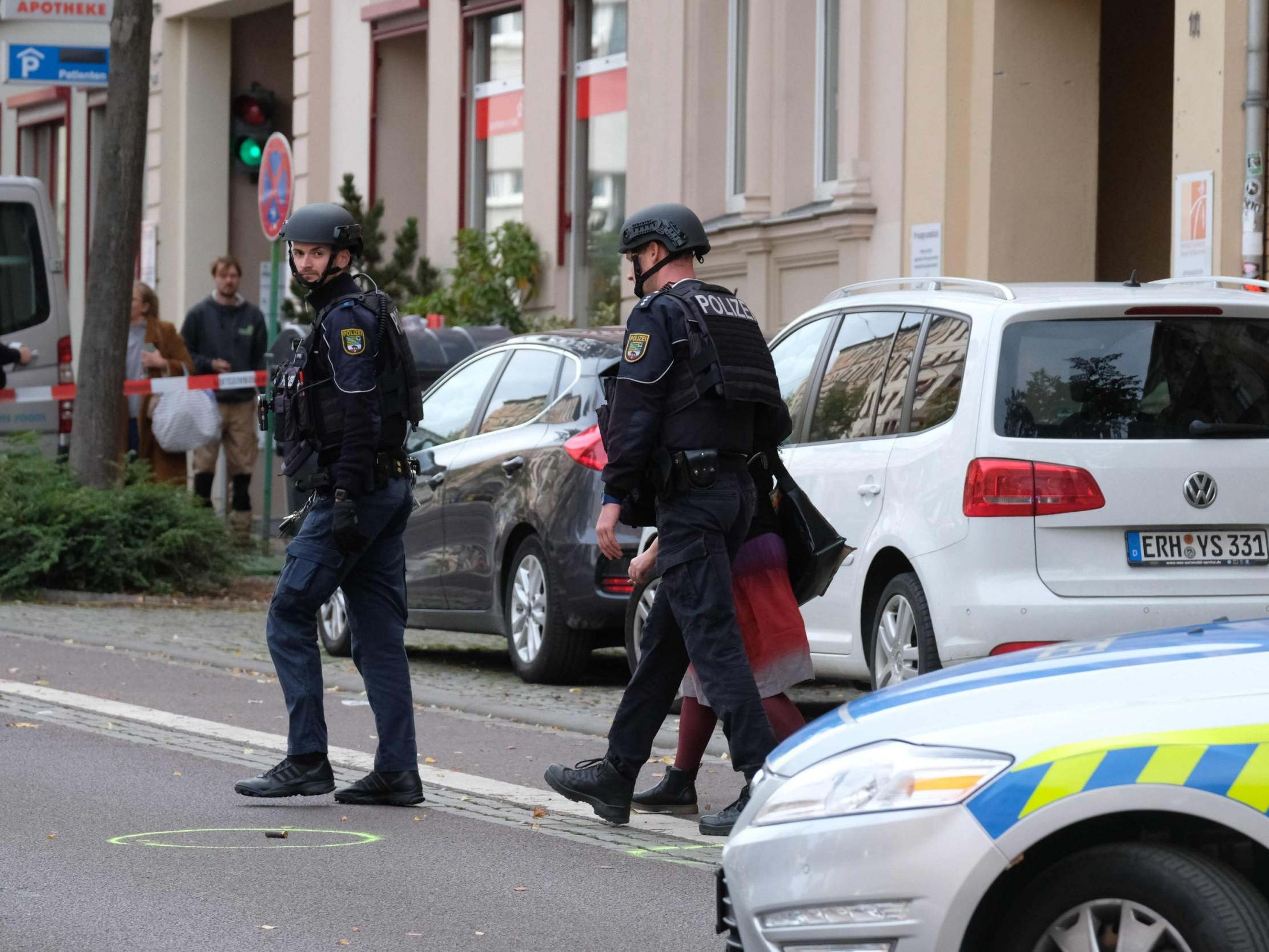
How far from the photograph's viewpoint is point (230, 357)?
18641mm

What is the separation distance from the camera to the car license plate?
25.0ft

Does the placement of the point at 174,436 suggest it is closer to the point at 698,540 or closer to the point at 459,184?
the point at 459,184

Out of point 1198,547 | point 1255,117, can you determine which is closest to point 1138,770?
point 1198,547

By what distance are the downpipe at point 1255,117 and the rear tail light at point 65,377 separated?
9328 mm

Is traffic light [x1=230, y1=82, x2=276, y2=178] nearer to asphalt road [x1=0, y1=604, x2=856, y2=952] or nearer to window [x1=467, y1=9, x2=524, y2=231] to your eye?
window [x1=467, y1=9, x2=524, y2=231]

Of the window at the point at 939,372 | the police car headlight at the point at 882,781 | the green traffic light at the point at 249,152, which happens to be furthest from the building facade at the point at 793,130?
the police car headlight at the point at 882,781

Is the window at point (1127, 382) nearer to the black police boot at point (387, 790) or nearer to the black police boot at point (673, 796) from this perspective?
the black police boot at point (673, 796)

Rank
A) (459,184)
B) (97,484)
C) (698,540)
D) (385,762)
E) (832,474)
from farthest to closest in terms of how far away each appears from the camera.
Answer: (459,184)
(97,484)
(832,474)
(385,762)
(698,540)

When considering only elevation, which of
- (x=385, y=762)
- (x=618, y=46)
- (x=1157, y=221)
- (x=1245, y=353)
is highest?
(x=618, y=46)

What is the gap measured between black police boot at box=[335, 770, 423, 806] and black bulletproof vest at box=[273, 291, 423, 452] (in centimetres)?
110

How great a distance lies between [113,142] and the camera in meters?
16.0

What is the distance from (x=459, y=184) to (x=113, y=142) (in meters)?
6.42


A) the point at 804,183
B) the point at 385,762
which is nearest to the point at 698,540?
the point at 385,762

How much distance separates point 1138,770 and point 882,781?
470mm
